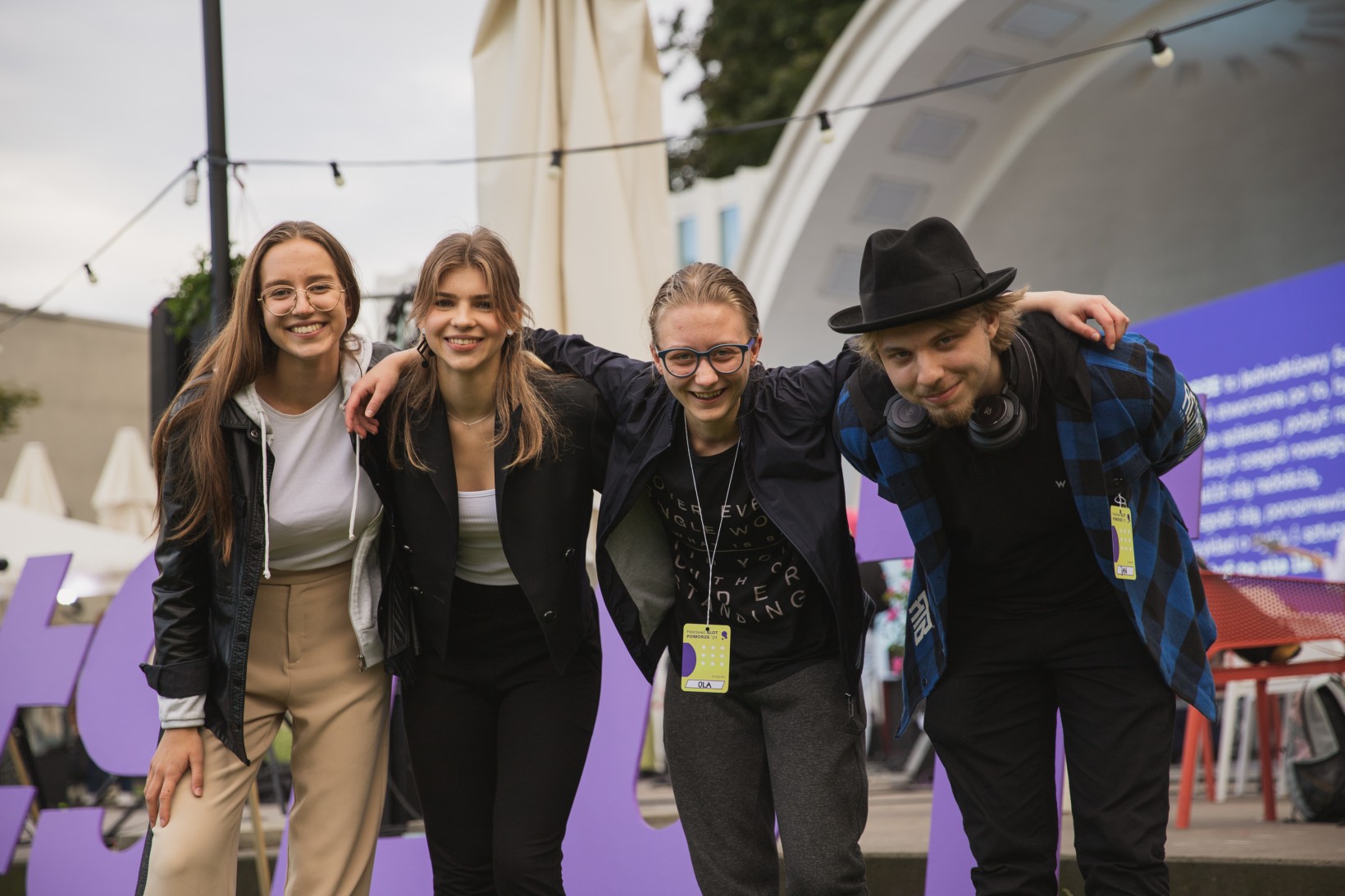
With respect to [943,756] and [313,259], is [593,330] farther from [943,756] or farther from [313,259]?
[943,756]

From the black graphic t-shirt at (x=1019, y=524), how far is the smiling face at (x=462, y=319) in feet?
3.72

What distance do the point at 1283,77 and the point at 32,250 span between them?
19.4m

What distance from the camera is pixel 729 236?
14.7 meters

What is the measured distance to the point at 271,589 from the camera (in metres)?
3.14

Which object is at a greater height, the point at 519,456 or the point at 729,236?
the point at 729,236

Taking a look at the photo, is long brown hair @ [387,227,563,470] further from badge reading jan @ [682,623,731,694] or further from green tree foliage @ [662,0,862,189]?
green tree foliage @ [662,0,862,189]

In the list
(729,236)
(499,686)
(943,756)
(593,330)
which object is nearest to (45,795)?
(593,330)

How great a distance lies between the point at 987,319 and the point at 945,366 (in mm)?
166

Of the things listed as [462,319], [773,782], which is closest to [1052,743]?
[773,782]

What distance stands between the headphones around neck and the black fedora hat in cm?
16

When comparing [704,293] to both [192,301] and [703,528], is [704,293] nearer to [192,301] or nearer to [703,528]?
[703,528]

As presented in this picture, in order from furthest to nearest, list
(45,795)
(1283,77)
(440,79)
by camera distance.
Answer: (440,79)
(1283,77)
(45,795)

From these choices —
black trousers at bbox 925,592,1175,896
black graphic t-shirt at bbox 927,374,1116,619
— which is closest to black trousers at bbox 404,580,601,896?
black trousers at bbox 925,592,1175,896

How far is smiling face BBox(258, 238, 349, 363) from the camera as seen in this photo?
3076mm
